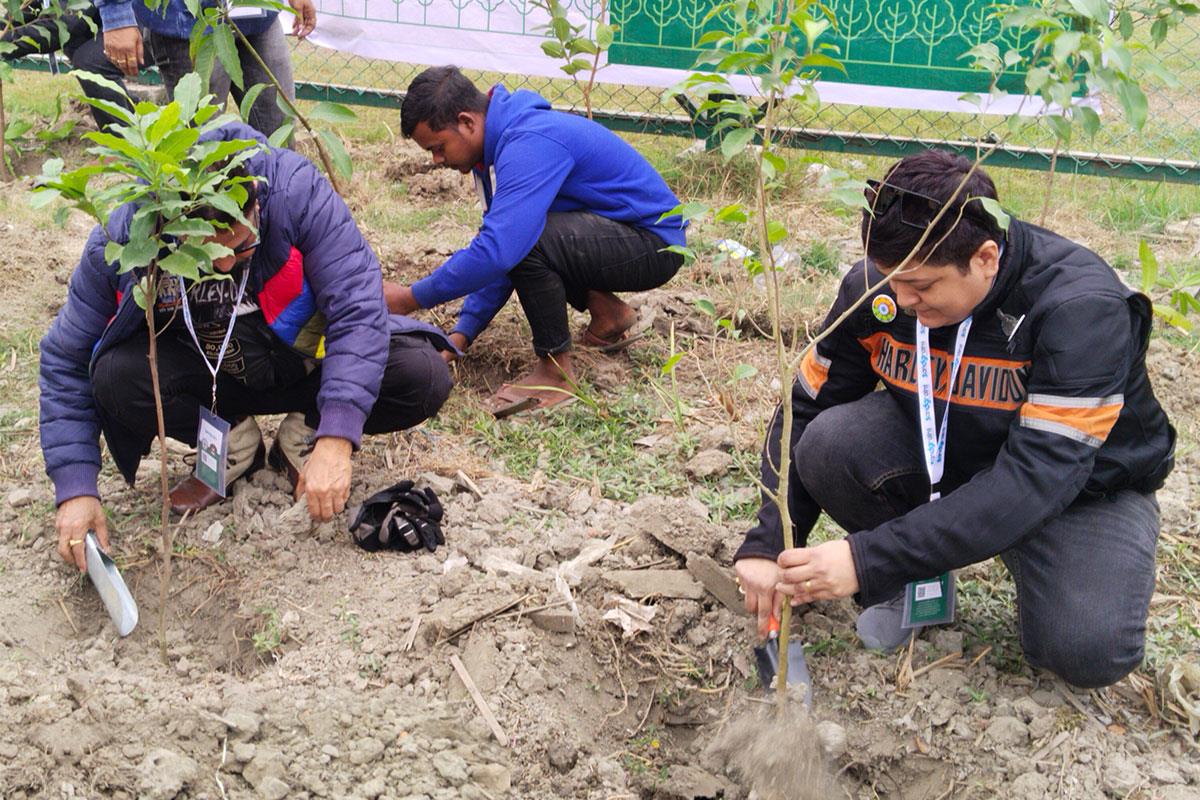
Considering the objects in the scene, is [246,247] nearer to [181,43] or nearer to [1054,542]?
[1054,542]

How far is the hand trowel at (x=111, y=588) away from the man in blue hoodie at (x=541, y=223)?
4.25ft

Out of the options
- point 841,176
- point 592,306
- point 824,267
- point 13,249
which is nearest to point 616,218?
point 592,306

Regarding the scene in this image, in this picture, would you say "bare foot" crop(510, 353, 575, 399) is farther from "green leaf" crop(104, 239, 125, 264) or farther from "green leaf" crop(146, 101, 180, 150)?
"green leaf" crop(146, 101, 180, 150)

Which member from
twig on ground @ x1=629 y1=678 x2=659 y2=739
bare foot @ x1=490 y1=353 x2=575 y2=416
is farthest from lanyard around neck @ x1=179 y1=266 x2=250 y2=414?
twig on ground @ x1=629 y1=678 x2=659 y2=739

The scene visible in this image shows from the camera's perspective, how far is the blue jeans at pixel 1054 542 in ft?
7.83

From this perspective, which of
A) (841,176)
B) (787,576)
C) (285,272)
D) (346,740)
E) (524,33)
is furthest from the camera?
(524,33)

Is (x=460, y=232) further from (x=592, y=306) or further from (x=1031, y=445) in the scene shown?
(x=1031, y=445)

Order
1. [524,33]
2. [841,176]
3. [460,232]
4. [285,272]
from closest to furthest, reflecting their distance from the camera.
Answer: [841,176] → [285,272] → [460,232] → [524,33]

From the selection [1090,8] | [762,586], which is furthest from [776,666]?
[1090,8]

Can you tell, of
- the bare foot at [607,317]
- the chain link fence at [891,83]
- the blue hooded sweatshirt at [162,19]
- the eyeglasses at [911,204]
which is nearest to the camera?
the eyeglasses at [911,204]

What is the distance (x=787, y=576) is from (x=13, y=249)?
4.03m

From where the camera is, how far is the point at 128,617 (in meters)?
2.75

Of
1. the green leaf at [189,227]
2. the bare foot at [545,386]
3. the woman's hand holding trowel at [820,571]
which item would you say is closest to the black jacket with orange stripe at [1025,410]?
the woman's hand holding trowel at [820,571]

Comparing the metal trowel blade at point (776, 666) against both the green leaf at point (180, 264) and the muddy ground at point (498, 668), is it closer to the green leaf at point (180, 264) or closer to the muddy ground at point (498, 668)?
the muddy ground at point (498, 668)
